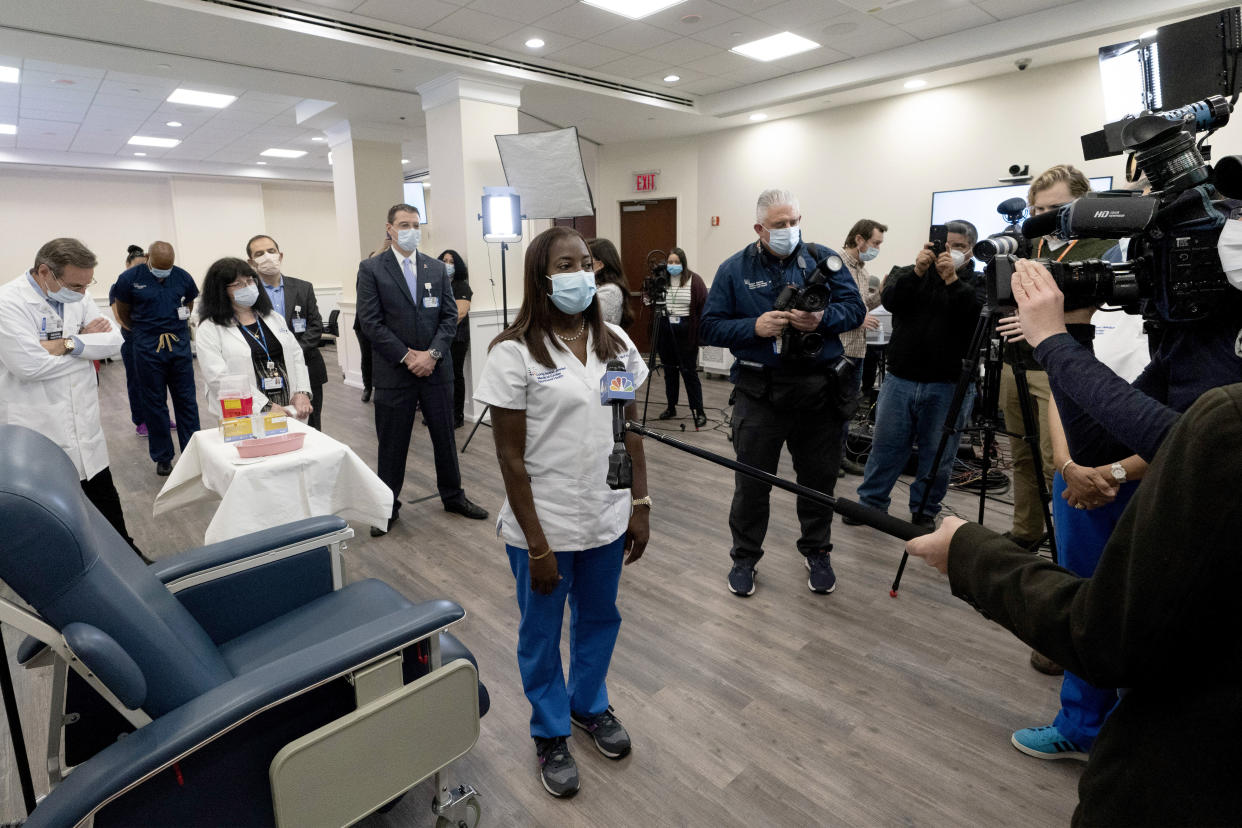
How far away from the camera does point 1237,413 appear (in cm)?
54

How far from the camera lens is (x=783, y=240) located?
2453 millimetres

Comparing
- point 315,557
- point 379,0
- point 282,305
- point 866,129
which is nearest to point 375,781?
point 315,557

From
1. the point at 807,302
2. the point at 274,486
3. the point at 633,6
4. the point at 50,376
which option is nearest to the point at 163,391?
the point at 50,376

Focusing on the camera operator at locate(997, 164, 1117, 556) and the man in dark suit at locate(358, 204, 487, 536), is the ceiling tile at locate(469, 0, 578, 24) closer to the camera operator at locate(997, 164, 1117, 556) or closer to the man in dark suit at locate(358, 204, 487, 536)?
the man in dark suit at locate(358, 204, 487, 536)

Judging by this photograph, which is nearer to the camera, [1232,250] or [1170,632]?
[1170,632]

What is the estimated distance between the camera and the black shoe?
356 cm

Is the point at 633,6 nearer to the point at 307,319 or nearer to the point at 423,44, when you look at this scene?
the point at 423,44

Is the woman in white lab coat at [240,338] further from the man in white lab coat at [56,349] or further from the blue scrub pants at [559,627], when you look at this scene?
the blue scrub pants at [559,627]

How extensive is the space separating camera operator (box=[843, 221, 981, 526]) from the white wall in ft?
10.9

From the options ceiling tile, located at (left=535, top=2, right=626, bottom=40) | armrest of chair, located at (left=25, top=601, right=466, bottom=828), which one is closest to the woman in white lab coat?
armrest of chair, located at (left=25, top=601, right=466, bottom=828)

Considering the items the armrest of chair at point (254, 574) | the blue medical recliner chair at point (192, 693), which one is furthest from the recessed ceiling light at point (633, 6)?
the blue medical recliner chair at point (192, 693)

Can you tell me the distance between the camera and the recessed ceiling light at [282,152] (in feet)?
30.2

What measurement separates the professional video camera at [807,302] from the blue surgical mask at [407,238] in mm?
2000

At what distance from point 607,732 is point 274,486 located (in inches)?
53.8
